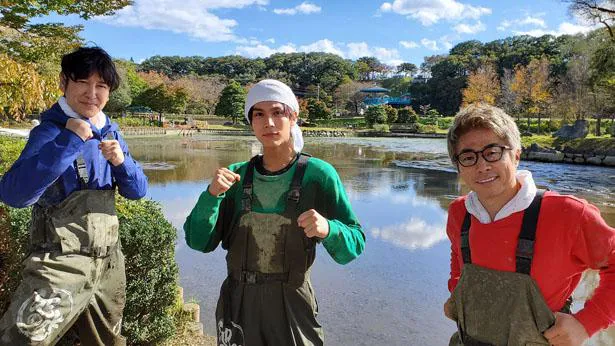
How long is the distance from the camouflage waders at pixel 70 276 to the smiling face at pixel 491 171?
1.57m

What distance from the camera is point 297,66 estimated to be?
298 feet

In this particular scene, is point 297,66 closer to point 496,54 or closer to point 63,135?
point 496,54

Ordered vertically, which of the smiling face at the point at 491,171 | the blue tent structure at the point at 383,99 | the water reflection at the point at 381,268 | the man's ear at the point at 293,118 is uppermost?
the blue tent structure at the point at 383,99

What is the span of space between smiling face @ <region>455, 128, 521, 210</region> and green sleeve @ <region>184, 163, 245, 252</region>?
964mm

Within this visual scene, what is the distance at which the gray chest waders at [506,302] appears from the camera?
4.86 feet

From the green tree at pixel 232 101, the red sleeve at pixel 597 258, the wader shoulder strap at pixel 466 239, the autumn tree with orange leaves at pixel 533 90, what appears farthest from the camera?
the green tree at pixel 232 101

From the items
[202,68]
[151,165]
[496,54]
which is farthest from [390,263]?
[202,68]

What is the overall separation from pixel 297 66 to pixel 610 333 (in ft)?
297

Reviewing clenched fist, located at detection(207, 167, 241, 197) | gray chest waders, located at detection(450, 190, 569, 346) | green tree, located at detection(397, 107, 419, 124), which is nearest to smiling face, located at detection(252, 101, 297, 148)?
clenched fist, located at detection(207, 167, 241, 197)

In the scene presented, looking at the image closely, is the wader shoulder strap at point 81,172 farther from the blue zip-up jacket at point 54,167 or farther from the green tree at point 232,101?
the green tree at point 232,101

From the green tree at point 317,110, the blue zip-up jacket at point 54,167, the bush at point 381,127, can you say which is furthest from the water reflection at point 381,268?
the green tree at point 317,110

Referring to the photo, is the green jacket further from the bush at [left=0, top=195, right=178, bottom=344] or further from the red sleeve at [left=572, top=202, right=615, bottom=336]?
the bush at [left=0, top=195, right=178, bottom=344]

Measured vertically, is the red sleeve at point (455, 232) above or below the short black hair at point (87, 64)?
below

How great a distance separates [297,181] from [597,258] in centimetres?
107
